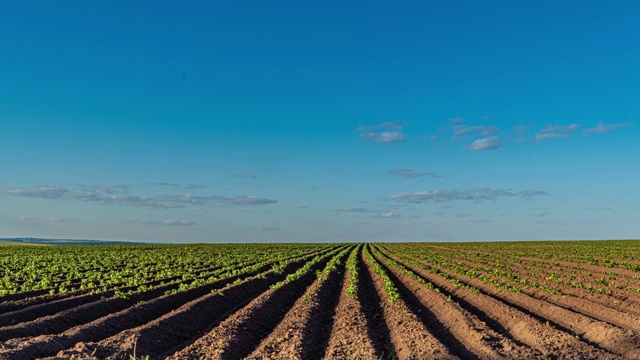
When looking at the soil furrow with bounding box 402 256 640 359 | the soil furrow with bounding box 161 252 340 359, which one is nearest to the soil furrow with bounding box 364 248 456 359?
the soil furrow with bounding box 161 252 340 359

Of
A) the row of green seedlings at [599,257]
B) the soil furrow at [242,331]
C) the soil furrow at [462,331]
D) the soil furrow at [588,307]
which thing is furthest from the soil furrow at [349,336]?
the row of green seedlings at [599,257]

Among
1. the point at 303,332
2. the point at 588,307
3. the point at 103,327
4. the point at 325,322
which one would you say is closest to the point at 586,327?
the point at 588,307

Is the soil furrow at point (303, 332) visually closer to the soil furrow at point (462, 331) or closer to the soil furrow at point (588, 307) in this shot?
the soil furrow at point (462, 331)

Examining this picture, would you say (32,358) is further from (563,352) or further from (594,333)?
(594,333)

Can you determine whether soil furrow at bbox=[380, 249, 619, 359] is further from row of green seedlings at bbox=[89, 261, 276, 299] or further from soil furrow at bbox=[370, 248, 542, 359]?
row of green seedlings at bbox=[89, 261, 276, 299]

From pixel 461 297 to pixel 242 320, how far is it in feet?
28.6

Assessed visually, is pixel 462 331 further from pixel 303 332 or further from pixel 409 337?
pixel 303 332

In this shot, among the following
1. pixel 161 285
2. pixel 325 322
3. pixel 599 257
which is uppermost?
pixel 599 257

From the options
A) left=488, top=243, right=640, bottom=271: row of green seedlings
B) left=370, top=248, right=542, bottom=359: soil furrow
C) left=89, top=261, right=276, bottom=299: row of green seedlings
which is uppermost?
left=488, top=243, right=640, bottom=271: row of green seedlings

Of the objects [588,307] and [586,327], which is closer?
[586,327]

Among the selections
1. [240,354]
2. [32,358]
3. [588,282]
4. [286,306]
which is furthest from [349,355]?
[588,282]

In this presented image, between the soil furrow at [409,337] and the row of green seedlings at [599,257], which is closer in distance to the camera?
the soil furrow at [409,337]

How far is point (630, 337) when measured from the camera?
35.6 feet

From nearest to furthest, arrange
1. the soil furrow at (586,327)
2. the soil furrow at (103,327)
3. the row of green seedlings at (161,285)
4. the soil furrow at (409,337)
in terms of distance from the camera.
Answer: the soil furrow at (103,327) < the soil furrow at (409,337) < the soil furrow at (586,327) < the row of green seedlings at (161,285)
